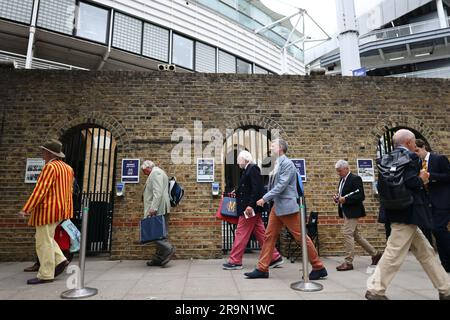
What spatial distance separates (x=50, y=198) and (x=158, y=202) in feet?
5.53

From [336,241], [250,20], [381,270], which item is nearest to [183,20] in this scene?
[250,20]

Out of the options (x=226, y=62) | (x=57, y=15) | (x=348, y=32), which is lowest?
(x=348, y=32)

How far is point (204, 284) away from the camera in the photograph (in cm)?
409

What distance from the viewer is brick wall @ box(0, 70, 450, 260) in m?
6.26

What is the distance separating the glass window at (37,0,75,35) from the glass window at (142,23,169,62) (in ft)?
8.98

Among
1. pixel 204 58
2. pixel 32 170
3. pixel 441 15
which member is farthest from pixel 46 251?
pixel 441 15

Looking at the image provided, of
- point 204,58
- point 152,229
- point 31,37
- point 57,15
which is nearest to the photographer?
point 152,229

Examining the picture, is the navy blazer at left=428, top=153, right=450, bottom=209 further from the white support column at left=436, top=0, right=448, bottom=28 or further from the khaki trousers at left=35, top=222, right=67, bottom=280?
the white support column at left=436, top=0, right=448, bottom=28

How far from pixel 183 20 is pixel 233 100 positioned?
8.49 meters

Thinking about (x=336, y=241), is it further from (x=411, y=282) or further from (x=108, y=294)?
(x=108, y=294)

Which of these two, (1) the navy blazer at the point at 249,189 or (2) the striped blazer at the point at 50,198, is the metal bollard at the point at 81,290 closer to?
(2) the striped blazer at the point at 50,198

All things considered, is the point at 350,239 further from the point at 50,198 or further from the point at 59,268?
the point at 50,198

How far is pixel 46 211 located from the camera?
4.29m

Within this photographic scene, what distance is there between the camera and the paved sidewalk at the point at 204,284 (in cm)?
353
